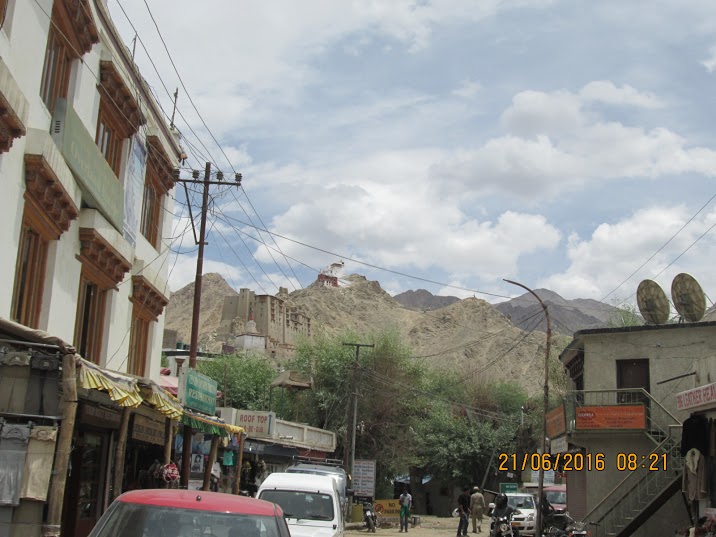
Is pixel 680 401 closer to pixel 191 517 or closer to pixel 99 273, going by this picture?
pixel 99 273

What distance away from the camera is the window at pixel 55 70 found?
13344 mm

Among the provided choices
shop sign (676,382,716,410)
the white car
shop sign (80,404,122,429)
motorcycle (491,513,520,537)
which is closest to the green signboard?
shop sign (80,404,122,429)

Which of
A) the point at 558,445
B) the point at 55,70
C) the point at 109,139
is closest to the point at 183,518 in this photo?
the point at 55,70

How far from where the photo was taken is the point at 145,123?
18.7m

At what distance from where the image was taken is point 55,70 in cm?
1384

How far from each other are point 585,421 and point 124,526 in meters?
21.3

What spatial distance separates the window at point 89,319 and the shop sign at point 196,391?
200cm

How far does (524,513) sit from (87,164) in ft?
75.8

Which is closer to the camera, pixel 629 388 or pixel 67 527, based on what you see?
pixel 67 527

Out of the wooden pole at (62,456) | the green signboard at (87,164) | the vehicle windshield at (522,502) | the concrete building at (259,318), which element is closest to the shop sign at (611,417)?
the vehicle windshield at (522,502)

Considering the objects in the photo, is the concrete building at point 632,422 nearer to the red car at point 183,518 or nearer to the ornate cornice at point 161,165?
the ornate cornice at point 161,165

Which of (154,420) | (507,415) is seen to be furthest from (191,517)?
(507,415)

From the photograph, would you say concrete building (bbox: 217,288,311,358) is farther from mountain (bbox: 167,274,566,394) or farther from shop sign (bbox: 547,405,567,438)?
shop sign (bbox: 547,405,567,438)

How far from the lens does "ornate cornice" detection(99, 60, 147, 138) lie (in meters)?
15.8
